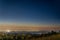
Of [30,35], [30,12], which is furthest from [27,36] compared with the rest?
[30,12]

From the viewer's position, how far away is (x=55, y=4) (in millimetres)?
2697

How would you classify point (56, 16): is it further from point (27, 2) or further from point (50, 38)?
point (27, 2)

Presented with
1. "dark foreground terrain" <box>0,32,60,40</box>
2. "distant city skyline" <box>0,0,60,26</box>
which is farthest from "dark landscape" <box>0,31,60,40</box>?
"distant city skyline" <box>0,0,60,26</box>

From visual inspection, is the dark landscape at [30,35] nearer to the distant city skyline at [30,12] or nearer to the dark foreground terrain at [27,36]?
the dark foreground terrain at [27,36]

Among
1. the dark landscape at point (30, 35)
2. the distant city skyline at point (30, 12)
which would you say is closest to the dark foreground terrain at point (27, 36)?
the dark landscape at point (30, 35)

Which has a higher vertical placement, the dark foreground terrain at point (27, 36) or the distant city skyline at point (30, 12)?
the distant city skyline at point (30, 12)

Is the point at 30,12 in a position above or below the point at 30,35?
above

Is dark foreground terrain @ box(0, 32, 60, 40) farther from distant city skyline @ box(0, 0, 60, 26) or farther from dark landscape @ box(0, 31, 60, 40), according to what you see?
distant city skyline @ box(0, 0, 60, 26)

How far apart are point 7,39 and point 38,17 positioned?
779 millimetres

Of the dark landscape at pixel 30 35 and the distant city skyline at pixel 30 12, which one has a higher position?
the distant city skyline at pixel 30 12

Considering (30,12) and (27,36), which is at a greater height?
(30,12)

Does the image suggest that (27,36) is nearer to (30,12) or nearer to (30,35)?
(30,35)

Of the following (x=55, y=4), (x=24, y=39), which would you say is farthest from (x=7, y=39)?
(x=55, y=4)

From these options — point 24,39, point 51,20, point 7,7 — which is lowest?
point 24,39
